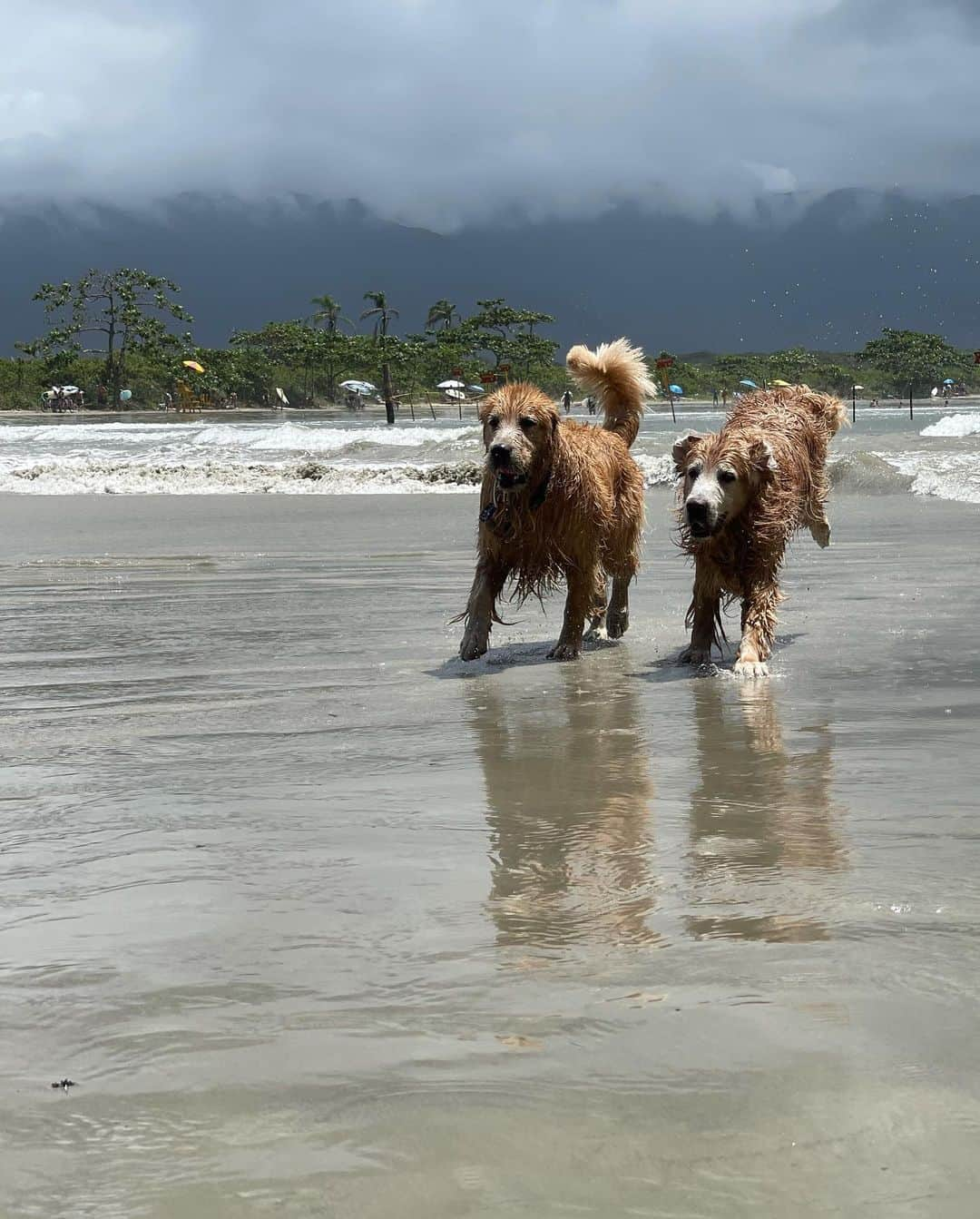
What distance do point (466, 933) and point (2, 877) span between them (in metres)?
1.13

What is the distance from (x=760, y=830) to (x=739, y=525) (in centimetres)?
350

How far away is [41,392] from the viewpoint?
97062 millimetres

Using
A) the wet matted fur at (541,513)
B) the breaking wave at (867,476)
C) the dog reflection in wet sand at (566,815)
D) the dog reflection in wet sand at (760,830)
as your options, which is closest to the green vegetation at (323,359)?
the breaking wave at (867,476)

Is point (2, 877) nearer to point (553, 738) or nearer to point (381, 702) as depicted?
point (553, 738)

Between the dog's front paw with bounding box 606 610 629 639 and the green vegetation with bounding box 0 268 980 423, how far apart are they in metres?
65.7

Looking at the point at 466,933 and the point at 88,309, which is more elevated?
the point at 88,309

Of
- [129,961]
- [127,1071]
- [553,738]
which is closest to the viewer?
[127,1071]

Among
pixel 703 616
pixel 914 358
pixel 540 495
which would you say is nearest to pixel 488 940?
pixel 703 616

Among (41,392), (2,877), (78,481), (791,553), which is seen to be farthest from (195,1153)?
(41,392)

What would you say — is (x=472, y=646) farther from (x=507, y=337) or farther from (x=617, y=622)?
(x=507, y=337)

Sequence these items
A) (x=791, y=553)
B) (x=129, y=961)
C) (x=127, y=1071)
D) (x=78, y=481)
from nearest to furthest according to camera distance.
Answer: (x=127, y=1071) < (x=129, y=961) < (x=791, y=553) < (x=78, y=481)

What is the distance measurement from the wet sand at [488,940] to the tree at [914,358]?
14535 centimetres

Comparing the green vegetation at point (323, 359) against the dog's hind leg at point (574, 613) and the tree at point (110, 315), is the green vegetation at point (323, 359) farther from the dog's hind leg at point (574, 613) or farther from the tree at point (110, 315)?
the dog's hind leg at point (574, 613)

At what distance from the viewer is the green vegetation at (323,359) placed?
9950 centimetres
